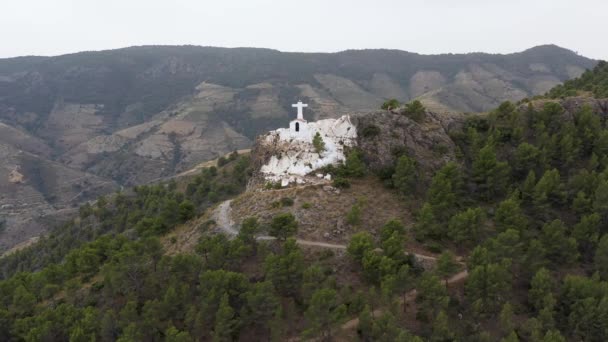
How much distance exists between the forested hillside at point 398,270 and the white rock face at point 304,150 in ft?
9.35

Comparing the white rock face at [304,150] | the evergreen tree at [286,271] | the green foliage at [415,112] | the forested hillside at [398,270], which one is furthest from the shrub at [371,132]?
the evergreen tree at [286,271]

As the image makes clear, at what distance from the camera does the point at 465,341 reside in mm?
43781

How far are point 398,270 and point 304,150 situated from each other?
92.7 feet

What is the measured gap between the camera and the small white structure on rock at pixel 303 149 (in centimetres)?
6981

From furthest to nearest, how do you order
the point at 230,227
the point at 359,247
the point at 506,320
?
the point at 230,227, the point at 359,247, the point at 506,320

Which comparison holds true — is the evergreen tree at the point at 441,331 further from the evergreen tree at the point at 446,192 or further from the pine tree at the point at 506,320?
the evergreen tree at the point at 446,192

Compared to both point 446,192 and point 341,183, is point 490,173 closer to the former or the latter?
point 446,192

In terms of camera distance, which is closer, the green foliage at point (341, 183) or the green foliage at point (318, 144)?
the green foliage at point (341, 183)

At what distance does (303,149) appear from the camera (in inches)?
2793

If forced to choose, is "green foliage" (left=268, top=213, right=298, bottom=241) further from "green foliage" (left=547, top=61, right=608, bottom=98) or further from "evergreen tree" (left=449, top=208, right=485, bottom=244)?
"green foliage" (left=547, top=61, right=608, bottom=98)

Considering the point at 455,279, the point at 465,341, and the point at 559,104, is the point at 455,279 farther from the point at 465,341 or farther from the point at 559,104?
the point at 559,104

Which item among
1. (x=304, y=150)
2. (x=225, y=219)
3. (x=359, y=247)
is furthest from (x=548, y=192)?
(x=225, y=219)

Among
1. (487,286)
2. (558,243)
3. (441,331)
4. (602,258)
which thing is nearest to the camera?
(441,331)

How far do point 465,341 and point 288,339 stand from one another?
57.3ft
